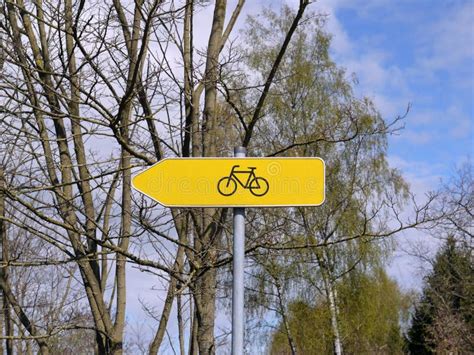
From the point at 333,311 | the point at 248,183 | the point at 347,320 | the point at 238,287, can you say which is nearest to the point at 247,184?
the point at 248,183

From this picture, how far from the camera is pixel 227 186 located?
313 centimetres

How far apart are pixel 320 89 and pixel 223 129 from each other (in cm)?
1391

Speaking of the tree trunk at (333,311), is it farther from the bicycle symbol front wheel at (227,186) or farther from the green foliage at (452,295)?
the bicycle symbol front wheel at (227,186)

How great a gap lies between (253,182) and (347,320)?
18423 millimetres

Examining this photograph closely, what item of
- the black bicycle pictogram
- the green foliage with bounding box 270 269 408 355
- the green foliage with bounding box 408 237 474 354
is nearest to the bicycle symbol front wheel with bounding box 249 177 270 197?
the black bicycle pictogram

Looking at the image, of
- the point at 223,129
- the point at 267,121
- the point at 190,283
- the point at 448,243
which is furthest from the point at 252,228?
the point at 448,243

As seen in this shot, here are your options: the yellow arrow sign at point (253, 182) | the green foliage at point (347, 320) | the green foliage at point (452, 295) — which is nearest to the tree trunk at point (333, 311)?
the green foliage at point (347, 320)

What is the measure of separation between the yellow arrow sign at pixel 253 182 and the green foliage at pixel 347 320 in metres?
16.6

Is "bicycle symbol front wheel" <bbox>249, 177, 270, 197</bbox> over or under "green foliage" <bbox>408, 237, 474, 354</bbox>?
under

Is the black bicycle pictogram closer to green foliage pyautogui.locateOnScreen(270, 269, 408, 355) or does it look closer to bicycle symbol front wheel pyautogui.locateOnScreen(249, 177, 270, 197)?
bicycle symbol front wheel pyautogui.locateOnScreen(249, 177, 270, 197)

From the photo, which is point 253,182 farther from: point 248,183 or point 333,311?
point 333,311

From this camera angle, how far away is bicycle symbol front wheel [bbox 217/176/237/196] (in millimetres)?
3121

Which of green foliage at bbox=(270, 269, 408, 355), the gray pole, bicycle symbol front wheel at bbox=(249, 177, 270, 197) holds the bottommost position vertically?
the gray pole

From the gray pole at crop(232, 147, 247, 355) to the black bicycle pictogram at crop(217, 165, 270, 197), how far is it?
0.08 m
